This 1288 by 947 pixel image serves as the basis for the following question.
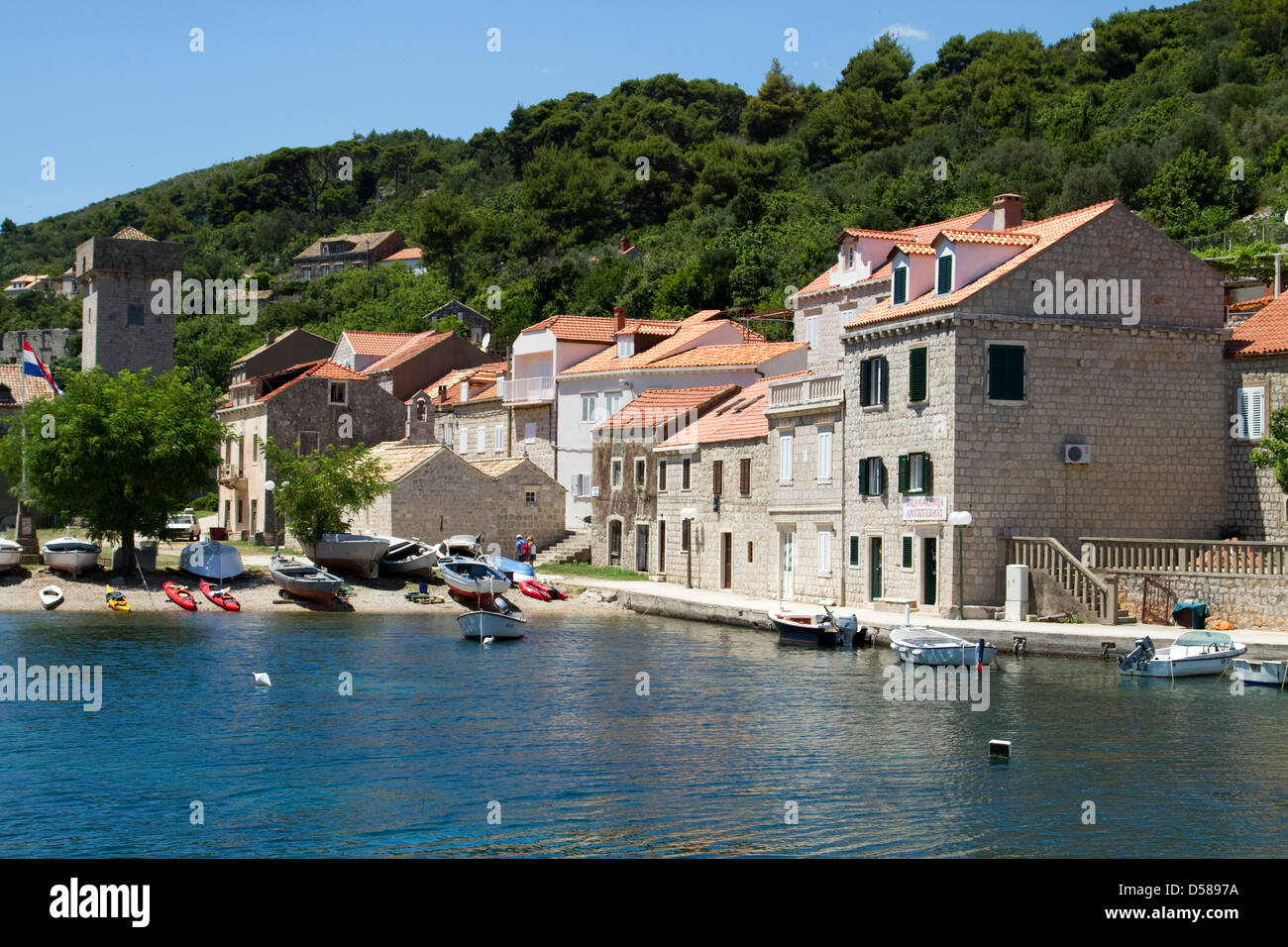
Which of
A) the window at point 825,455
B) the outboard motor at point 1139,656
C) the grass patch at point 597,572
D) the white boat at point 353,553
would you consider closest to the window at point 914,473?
the window at point 825,455

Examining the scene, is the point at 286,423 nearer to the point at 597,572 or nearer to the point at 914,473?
the point at 597,572

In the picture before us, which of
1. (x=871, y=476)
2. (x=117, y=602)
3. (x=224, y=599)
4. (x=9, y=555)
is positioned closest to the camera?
(x=871, y=476)

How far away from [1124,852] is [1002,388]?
2259cm

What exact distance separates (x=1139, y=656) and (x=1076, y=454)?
8599 mm

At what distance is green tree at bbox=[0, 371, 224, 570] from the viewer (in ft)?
164

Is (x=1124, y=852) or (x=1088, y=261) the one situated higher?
(x=1088, y=261)

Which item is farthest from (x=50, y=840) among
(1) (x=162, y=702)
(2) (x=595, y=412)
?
(2) (x=595, y=412)

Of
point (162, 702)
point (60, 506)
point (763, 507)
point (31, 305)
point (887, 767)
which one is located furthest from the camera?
point (31, 305)

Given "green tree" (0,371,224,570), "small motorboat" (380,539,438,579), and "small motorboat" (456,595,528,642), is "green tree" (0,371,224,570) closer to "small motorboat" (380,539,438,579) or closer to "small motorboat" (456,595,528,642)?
"small motorboat" (380,539,438,579)

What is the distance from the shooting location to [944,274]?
38.5m

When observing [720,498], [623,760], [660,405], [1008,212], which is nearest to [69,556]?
[660,405]

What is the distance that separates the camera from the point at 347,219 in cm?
18588

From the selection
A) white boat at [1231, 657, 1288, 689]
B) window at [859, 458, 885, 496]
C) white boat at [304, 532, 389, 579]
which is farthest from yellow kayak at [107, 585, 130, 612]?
white boat at [1231, 657, 1288, 689]

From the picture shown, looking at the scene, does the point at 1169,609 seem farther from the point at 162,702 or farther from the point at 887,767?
the point at 162,702
